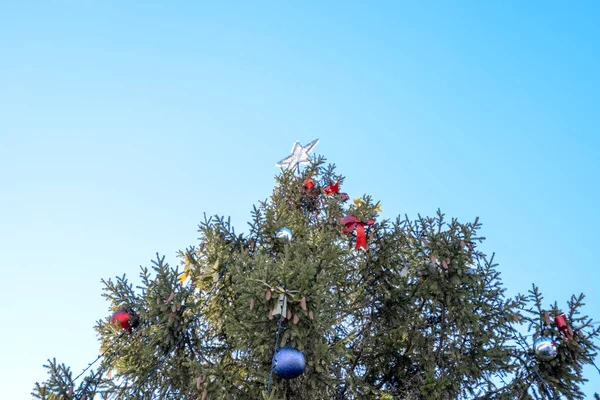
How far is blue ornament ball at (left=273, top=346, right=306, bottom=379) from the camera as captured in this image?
5.25 meters

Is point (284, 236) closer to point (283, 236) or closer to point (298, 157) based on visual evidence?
point (283, 236)

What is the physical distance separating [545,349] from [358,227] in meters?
3.18

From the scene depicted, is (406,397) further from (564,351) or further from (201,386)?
(201,386)

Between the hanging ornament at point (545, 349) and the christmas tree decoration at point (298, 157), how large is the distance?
5.72 m

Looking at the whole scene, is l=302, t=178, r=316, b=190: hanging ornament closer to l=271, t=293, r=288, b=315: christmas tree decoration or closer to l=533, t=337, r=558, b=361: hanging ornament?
l=271, t=293, r=288, b=315: christmas tree decoration

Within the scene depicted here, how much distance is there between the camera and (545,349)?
21.0 feet

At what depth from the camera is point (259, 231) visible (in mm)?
7621

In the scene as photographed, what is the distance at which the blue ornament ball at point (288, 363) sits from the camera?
5250mm

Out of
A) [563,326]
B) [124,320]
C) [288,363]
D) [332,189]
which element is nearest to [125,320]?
[124,320]

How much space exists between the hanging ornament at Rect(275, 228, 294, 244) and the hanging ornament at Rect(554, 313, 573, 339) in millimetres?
3960

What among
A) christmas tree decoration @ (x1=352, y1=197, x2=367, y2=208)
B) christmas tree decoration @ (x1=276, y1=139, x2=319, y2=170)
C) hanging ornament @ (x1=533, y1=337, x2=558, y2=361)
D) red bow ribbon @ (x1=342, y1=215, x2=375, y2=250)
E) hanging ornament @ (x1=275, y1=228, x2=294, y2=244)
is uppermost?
christmas tree decoration @ (x1=276, y1=139, x2=319, y2=170)

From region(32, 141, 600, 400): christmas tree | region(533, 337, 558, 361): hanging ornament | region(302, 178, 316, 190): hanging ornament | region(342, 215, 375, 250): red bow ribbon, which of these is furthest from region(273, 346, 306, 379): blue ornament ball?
region(302, 178, 316, 190): hanging ornament

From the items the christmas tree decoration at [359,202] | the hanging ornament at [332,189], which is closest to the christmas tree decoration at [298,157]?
the hanging ornament at [332,189]

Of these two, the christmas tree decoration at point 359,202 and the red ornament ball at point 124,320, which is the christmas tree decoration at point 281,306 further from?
the christmas tree decoration at point 359,202
